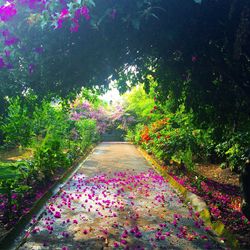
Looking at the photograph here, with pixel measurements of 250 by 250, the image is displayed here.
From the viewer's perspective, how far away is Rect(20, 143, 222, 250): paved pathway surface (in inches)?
199

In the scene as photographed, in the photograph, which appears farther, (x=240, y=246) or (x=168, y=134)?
(x=168, y=134)

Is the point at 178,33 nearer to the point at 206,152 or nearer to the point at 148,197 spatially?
the point at 148,197

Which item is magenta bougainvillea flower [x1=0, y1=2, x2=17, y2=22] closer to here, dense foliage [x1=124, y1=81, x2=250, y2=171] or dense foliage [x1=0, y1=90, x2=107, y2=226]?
dense foliage [x1=0, y1=90, x2=107, y2=226]

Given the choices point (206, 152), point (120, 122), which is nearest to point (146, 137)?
point (206, 152)

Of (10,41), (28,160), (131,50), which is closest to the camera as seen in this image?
(10,41)

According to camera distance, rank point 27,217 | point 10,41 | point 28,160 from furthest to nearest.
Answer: point 28,160, point 27,217, point 10,41

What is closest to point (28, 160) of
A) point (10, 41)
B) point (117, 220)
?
point (117, 220)

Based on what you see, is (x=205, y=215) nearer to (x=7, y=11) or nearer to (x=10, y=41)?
(x=10, y=41)

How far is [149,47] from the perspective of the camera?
493cm

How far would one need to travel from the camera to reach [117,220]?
624 centimetres

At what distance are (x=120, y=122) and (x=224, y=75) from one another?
100ft

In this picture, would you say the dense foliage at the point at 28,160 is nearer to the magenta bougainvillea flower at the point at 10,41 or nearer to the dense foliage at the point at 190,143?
the magenta bougainvillea flower at the point at 10,41

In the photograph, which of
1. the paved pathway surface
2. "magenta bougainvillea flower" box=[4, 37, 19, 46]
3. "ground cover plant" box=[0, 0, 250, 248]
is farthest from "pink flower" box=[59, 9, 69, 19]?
the paved pathway surface

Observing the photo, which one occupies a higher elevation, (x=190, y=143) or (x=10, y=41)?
(x=10, y=41)
